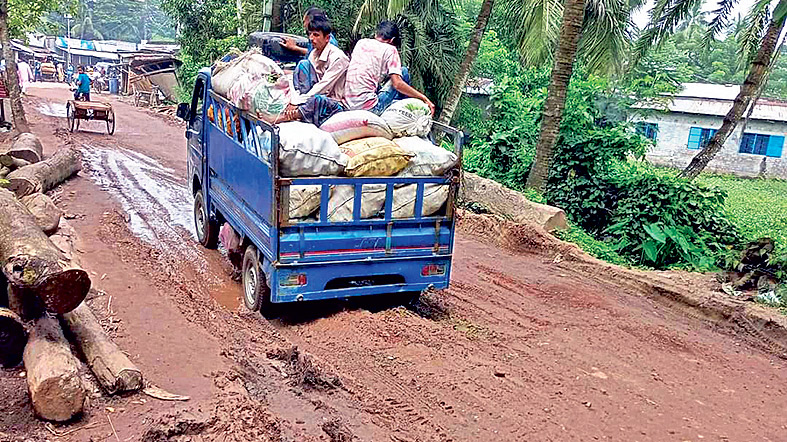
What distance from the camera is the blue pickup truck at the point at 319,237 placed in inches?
230

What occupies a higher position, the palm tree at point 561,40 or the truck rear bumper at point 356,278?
the palm tree at point 561,40

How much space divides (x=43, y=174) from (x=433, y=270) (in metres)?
7.09

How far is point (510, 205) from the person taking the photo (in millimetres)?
11086

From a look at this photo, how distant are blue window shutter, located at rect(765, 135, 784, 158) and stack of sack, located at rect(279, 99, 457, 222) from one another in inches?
985

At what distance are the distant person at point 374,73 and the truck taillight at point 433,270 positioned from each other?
1670mm

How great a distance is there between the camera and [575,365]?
583 centimetres

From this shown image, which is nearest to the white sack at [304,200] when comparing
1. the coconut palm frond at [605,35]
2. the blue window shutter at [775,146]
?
the coconut palm frond at [605,35]

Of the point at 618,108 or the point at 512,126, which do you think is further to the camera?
the point at 512,126

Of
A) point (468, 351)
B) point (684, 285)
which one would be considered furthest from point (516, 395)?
point (684, 285)

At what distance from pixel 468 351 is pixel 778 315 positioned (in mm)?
3874

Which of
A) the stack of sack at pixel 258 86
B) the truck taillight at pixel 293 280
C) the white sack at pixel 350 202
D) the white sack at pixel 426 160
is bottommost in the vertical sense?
the truck taillight at pixel 293 280

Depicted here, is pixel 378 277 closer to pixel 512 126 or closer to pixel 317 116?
pixel 317 116

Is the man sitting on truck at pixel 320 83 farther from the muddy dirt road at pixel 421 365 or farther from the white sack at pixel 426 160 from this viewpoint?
the muddy dirt road at pixel 421 365

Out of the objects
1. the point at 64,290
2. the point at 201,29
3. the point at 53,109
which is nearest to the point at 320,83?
the point at 64,290
